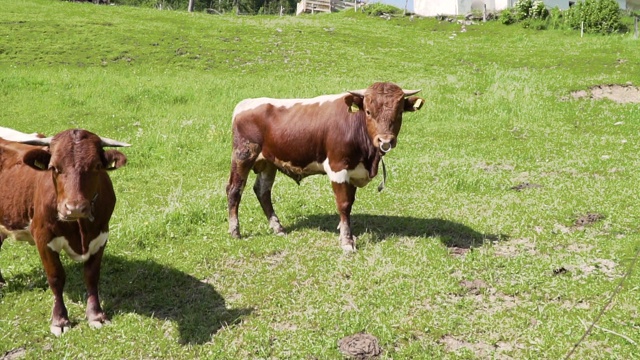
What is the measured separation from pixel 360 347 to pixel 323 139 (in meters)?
4.01

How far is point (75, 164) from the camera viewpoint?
595cm

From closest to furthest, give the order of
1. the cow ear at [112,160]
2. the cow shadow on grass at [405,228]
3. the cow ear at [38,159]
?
the cow ear at [38,159] < the cow ear at [112,160] < the cow shadow on grass at [405,228]

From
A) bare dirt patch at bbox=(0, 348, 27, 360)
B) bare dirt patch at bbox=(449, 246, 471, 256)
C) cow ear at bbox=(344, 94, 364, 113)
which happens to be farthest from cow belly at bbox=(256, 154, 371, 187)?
bare dirt patch at bbox=(0, 348, 27, 360)

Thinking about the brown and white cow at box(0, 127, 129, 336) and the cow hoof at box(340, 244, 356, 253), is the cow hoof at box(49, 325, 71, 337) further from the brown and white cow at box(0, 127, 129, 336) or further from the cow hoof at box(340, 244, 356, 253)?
the cow hoof at box(340, 244, 356, 253)

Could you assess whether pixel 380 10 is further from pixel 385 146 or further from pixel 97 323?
pixel 97 323

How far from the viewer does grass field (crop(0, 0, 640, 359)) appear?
255 inches

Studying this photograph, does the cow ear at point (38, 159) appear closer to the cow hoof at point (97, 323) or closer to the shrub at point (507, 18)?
the cow hoof at point (97, 323)

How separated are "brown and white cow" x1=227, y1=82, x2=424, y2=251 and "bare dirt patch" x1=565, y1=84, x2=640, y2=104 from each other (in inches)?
627

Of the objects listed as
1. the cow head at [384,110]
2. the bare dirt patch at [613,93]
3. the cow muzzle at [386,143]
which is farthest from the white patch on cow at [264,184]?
the bare dirt patch at [613,93]

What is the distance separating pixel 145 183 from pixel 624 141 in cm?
1343

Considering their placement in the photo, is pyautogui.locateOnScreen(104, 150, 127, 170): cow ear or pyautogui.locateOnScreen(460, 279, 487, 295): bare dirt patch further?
pyautogui.locateOnScreen(460, 279, 487, 295): bare dirt patch

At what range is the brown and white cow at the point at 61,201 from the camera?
19.6ft

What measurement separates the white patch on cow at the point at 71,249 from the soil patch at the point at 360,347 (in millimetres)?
3223

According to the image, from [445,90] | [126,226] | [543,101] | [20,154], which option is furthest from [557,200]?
[445,90]
